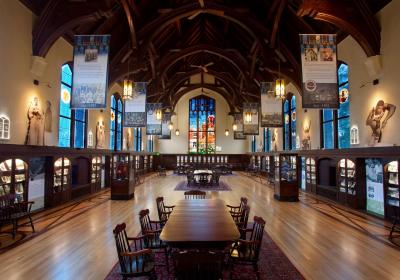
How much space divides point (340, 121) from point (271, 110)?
3049mm

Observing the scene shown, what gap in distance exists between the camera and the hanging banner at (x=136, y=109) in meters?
12.7

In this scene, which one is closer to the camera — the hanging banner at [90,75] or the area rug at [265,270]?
the area rug at [265,270]

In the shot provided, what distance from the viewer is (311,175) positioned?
1379 cm

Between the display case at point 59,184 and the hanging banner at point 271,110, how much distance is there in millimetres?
9067

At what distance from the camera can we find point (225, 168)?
26281 mm

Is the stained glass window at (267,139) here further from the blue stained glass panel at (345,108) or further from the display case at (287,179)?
the blue stained glass panel at (345,108)

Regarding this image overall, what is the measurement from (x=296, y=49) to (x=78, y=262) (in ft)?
41.5

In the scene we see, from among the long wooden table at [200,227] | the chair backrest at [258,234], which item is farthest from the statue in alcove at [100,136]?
the chair backrest at [258,234]

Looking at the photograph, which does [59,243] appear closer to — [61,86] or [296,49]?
[61,86]

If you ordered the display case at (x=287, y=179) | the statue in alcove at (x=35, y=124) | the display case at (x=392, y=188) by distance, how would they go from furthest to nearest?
1. the display case at (x=287, y=179)
2. the statue in alcove at (x=35, y=124)
3. the display case at (x=392, y=188)

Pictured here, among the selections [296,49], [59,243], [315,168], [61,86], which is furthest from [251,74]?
[59,243]

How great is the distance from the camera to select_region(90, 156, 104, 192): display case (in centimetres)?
1384

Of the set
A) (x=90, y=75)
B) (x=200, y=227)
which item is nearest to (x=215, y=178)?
(x=90, y=75)

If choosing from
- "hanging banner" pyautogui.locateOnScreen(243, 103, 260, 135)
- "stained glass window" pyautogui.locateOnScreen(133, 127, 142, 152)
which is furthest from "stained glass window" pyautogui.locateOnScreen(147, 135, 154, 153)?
"hanging banner" pyautogui.locateOnScreen(243, 103, 260, 135)
